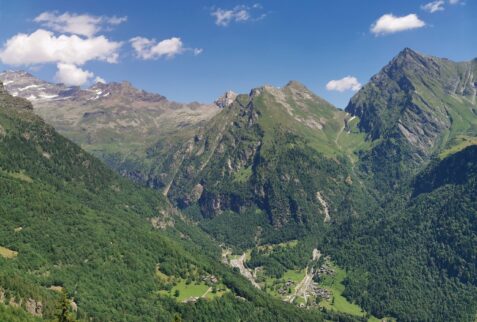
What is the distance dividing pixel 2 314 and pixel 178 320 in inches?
3711

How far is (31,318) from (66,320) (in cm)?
7993

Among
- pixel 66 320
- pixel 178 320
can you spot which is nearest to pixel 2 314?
pixel 66 320

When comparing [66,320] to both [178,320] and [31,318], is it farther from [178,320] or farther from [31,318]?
[31,318]

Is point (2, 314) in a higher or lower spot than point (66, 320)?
lower

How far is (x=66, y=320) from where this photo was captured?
129 meters

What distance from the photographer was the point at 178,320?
4855 inches

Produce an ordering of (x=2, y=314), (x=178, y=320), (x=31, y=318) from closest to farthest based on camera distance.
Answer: (x=178, y=320) → (x=2, y=314) → (x=31, y=318)

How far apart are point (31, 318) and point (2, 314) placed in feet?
51.0

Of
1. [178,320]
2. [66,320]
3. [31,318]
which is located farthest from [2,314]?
[178,320]

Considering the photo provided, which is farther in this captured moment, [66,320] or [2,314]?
[2,314]

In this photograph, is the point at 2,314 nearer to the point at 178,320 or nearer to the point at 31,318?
the point at 31,318

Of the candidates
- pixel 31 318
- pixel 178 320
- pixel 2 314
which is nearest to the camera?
pixel 178 320

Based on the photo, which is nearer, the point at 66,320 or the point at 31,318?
the point at 66,320

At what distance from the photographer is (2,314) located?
7234 inches
